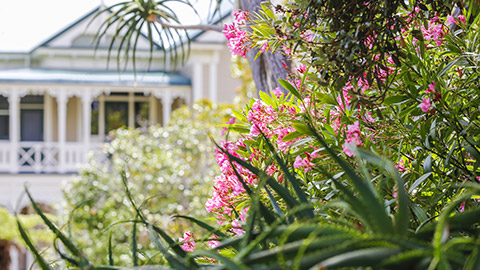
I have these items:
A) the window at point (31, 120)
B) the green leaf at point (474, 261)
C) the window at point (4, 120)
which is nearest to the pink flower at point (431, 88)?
the green leaf at point (474, 261)

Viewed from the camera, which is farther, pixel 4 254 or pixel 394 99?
pixel 4 254

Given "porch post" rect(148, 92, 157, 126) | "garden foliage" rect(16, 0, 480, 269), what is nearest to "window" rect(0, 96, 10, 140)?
"porch post" rect(148, 92, 157, 126)

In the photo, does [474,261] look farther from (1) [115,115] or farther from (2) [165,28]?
(1) [115,115]

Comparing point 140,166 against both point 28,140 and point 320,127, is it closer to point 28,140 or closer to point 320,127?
point 320,127

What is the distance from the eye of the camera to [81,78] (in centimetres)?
2125

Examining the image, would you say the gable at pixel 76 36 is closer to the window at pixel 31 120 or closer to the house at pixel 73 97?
the house at pixel 73 97

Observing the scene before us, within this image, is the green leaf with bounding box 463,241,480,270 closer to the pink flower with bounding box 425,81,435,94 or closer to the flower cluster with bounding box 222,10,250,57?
the pink flower with bounding box 425,81,435,94

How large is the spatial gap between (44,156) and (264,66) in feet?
57.8

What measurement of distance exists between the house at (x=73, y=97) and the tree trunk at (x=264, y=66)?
50.4 ft

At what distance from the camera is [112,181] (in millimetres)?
12242

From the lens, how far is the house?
2053 cm

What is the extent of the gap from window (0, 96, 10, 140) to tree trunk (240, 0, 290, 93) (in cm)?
1960

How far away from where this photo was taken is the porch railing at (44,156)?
20.4 metres

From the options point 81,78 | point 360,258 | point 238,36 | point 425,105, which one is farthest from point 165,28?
point 81,78
